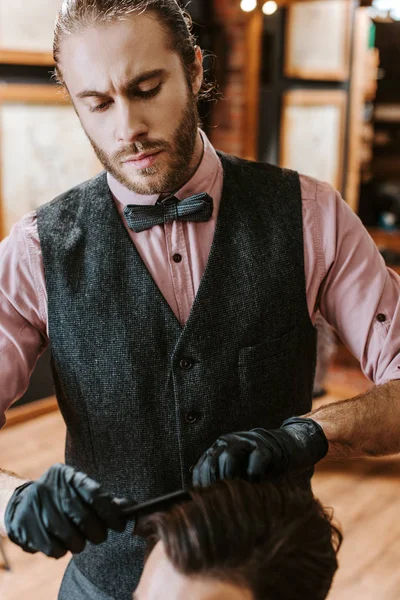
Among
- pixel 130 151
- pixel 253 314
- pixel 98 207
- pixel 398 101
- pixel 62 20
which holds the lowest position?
pixel 398 101

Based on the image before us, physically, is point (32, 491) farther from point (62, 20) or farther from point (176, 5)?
point (176, 5)

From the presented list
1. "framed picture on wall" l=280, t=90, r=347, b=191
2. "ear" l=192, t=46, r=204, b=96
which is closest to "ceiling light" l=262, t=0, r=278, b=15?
"framed picture on wall" l=280, t=90, r=347, b=191

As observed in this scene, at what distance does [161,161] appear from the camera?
1.35 metres

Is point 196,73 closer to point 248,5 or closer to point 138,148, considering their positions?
point 138,148

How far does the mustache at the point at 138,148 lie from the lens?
4.33 feet

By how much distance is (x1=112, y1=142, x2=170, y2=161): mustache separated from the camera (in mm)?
1318

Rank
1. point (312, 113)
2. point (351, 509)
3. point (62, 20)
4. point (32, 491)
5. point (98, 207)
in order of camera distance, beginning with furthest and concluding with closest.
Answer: point (312, 113) < point (351, 509) < point (98, 207) < point (62, 20) < point (32, 491)

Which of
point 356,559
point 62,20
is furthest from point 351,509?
point 62,20

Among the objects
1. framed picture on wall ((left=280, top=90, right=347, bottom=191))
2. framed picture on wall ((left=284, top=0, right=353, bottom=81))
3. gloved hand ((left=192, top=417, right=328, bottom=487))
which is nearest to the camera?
gloved hand ((left=192, top=417, right=328, bottom=487))

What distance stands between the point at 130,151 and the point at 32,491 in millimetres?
652

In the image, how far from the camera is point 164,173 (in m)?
1.37

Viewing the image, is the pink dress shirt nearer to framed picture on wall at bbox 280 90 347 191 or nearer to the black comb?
the black comb

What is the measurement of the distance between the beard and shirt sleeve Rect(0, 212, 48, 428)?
0.21 meters

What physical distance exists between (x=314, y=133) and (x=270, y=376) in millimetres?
5096
